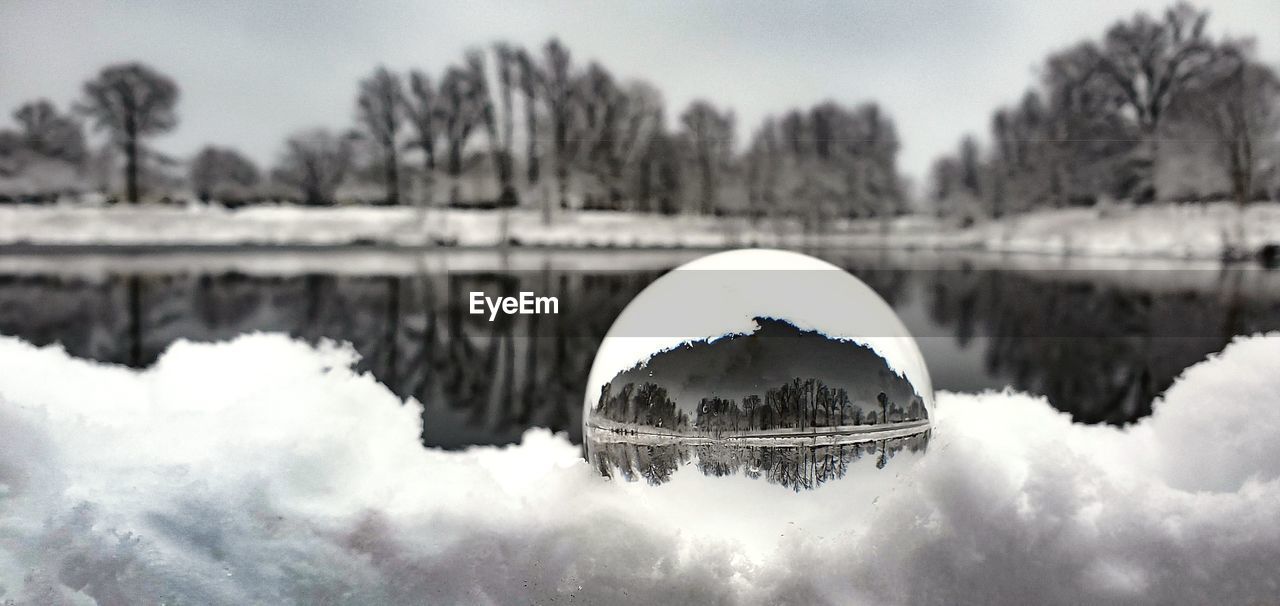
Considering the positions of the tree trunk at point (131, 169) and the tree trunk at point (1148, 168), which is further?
the tree trunk at point (1148, 168)

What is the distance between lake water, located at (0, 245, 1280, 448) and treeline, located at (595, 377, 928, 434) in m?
4.16

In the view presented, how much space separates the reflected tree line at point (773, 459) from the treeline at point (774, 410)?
0.09m

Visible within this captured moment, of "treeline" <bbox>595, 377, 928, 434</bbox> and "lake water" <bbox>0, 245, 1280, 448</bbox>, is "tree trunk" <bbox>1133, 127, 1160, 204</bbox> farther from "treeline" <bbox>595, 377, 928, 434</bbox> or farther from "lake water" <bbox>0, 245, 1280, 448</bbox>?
"treeline" <bbox>595, 377, 928, 434</bbox>

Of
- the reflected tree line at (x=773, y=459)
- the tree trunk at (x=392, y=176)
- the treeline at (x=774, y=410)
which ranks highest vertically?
the tree trunk at (x=392, y=176)

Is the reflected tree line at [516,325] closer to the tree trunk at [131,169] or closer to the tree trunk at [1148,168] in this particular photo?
the tree trunk at [131,169]

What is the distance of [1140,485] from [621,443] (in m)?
2.61

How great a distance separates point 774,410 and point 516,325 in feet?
20.4

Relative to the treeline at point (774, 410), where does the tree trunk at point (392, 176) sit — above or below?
above

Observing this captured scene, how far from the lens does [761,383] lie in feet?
12.2

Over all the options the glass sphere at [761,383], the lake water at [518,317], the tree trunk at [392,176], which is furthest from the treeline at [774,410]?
the tree trunk at [392,176]

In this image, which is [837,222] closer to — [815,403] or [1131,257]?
[1131,257]

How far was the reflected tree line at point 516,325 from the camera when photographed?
345 inches

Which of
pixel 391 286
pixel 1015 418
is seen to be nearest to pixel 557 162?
pixel 391 286

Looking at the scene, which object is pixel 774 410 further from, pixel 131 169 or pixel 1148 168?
pixel 1148 168
